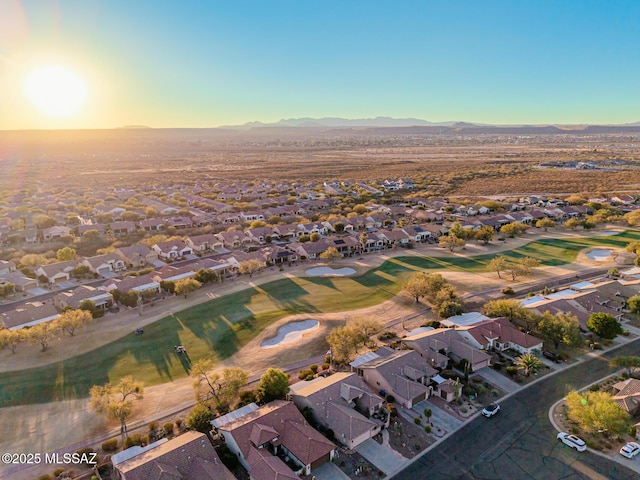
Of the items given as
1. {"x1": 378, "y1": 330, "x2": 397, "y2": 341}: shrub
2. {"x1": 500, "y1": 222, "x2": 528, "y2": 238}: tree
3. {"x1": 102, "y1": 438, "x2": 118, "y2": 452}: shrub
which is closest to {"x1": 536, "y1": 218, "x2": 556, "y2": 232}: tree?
{"x1": 500, "y1": 222, "x2": 528, "y2": 238}: tree

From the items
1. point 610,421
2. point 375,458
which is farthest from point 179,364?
Answer: point 610,421

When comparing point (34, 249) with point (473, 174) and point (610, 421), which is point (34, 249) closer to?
point (610, 421)

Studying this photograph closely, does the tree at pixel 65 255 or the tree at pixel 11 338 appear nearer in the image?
the tree at pixel 11 338

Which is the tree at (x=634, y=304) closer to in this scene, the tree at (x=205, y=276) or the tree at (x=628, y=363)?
the tree at (x=628, y=363)

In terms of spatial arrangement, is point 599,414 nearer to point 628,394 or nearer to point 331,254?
point 628,394

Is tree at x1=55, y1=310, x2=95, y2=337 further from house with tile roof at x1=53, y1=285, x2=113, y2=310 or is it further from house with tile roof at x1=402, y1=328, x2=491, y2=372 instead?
house with tile roof at x1=402, y1=328, x2=491, y2=372

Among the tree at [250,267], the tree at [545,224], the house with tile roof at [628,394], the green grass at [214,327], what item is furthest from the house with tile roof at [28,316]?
the tree at [545,224]
